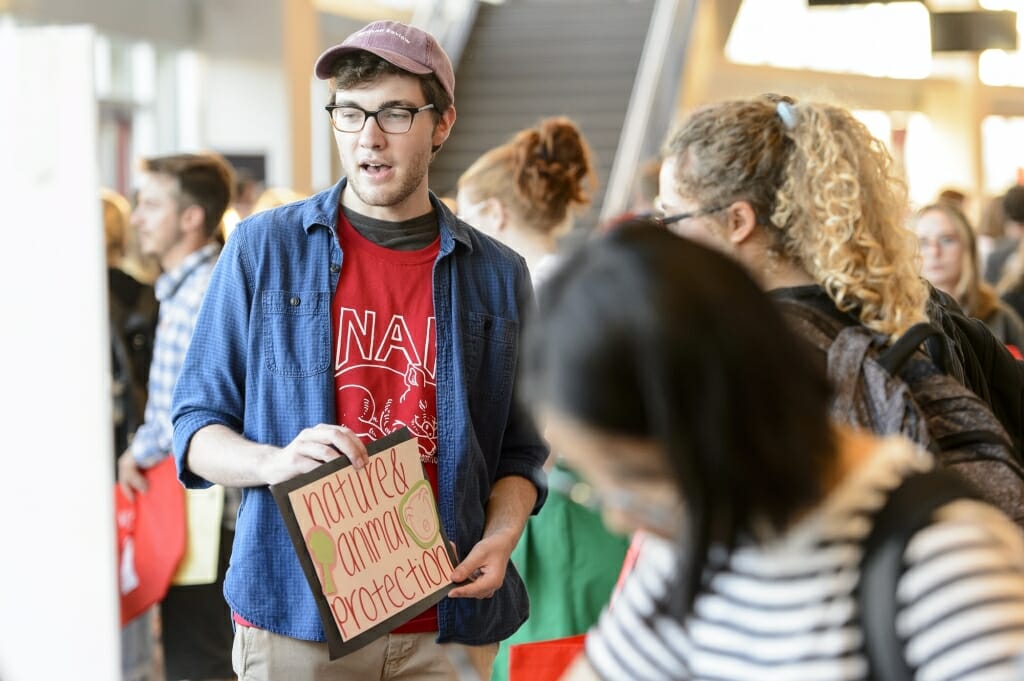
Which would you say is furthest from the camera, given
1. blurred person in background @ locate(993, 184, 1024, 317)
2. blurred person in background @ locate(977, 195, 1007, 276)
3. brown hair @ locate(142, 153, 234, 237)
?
blurred person in background @ locate(977, 195, 1007, 276)

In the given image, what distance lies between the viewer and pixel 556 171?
4.18m

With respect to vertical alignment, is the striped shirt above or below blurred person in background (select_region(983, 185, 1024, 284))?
above

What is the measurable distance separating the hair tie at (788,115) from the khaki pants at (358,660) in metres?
1.11

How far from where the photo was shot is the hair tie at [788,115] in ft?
7.64

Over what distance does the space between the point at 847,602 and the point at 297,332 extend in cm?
140

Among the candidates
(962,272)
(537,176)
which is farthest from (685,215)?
(962,272)

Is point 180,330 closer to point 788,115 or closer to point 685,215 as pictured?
point 685,215

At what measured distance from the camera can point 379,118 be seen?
244 cm

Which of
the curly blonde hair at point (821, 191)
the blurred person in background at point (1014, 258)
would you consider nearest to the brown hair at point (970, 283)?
the blurred person in background at point (1014, 258)

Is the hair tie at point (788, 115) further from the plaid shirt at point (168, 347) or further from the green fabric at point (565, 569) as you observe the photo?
the plaid shirt at point (168, 347)

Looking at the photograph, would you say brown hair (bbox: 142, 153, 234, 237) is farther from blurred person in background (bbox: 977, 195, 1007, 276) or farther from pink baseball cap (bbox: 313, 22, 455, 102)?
blurred person in background (bbox: 977, 195, 1007, 276)

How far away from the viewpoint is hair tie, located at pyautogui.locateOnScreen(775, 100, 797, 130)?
2330 mm

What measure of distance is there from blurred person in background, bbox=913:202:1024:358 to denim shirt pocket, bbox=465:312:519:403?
296 cm

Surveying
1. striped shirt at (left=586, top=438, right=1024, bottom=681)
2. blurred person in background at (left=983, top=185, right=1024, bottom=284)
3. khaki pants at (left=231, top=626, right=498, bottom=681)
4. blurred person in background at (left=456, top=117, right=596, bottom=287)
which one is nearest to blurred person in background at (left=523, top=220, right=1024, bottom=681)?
striped shirt at (left=586, top=438, right=1024, bottom=681)
